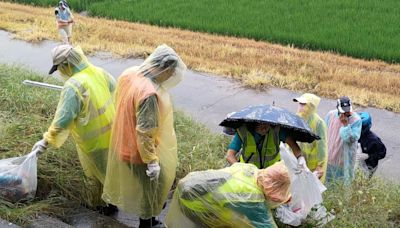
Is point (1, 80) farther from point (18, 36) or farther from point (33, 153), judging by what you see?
point (18, 36)

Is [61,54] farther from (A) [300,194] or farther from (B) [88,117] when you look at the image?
(A) [300,194]

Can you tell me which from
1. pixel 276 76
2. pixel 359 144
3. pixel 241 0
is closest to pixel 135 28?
pixel 241 0

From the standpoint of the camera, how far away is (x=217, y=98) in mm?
8617

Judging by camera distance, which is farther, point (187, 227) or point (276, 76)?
point (276, 76)

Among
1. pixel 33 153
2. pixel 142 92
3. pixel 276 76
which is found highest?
pixel 142 92

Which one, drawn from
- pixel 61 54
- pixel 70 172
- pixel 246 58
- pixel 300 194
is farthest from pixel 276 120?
pixel 246 58

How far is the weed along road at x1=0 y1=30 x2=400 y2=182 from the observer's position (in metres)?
7.36

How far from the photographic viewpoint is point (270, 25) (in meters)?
13.2

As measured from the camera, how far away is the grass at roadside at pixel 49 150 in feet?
14.8

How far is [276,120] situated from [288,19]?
32.5 ft

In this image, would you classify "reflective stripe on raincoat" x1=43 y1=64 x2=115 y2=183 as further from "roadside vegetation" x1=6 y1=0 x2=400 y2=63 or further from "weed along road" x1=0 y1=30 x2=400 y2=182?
"roadside vegetation" x1=6 y1=0 x2=400 y2=63

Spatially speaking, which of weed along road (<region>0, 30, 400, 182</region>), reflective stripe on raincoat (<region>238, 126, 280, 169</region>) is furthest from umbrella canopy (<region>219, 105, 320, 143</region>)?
weed along road (<region>0, 30, 400, 182</region>)

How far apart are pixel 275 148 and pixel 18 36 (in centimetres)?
886

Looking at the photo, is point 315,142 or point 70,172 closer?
point 315,142
